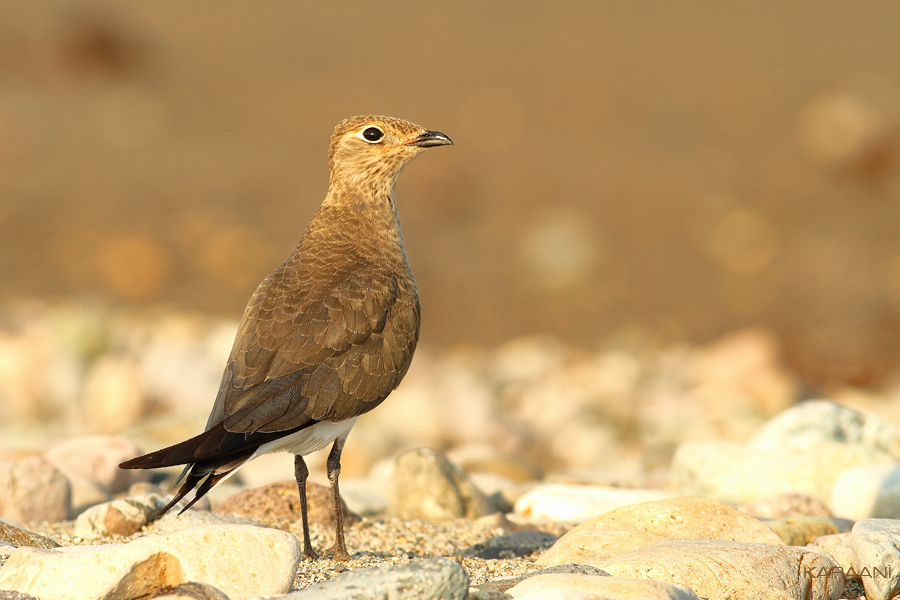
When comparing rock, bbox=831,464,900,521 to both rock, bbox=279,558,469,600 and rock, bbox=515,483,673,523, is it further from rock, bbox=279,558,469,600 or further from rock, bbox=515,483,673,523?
rock, bbox=279,558,469,600

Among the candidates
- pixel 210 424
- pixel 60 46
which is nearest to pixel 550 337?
pixel 210 424

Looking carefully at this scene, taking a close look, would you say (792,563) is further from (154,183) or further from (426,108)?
(426,108)

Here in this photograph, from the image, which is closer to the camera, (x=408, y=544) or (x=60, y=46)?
(x=408, y=544)

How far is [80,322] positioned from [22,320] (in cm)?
161

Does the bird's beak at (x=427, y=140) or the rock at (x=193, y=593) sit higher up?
the bird's beak at (x=427, y=140)

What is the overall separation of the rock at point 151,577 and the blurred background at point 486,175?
20.7 ft

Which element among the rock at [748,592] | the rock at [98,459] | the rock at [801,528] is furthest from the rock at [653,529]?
the rock at [98,459]

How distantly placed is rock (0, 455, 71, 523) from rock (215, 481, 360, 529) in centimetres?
89

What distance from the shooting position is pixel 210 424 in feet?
16.5

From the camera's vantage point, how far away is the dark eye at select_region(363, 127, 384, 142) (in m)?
6.34

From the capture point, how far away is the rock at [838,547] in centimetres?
492

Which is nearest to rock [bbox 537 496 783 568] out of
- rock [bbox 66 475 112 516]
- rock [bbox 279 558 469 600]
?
rock [bbox 279 558 469 600]

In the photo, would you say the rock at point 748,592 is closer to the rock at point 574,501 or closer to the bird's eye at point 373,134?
the rock at point 574,501

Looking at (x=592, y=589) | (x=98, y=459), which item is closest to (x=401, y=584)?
(x=592, y=589)
